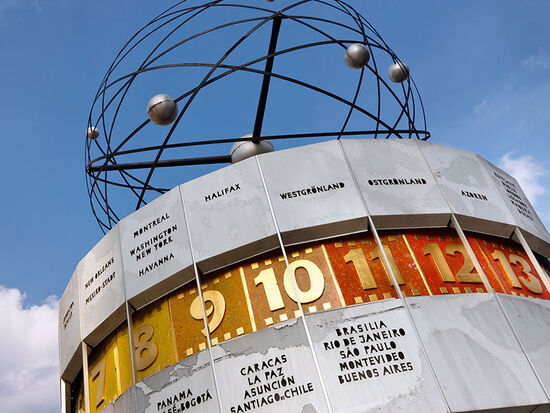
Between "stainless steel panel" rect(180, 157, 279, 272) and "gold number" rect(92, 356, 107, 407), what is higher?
"stainless steel panel" rect(180, 157, 279, 272)

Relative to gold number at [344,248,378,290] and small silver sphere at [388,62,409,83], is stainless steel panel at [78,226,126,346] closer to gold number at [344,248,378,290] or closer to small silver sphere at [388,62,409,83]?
gold number at [344,248,378,290]

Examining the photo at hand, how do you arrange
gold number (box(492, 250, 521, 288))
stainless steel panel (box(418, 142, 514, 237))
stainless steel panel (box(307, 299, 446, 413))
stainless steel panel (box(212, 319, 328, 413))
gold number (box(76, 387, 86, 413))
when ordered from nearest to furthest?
→ stainless steel panel (box(307, 299, 446, 413))
stainless steel panel (box(212, 319, 328, 413))
gold number (box(492, 250, 521, 288))
stainless steel panel (box(418, 142, 514, 237))
gold number (box(76, 387, 86, 413))

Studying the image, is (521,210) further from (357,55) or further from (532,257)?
(357,55)

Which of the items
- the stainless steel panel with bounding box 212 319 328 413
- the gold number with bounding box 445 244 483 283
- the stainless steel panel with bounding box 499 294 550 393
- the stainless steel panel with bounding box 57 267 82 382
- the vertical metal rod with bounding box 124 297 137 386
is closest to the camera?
the stainless steel panel with bounding box 212 319 328 413

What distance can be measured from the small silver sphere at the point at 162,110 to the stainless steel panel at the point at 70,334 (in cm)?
482

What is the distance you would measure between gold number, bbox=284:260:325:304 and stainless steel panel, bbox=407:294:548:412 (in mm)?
1707

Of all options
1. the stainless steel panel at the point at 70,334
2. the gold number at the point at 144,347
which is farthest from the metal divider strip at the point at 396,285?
the stainless steel panel at the point at 70,334

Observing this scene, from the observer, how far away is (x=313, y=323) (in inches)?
426

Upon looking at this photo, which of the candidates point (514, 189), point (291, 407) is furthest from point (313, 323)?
point (514, 189)

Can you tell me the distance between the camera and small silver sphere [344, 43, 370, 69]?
1355 cm

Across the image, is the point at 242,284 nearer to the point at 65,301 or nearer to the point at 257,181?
the point at 257,181

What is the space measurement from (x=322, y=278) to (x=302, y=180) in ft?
7.43

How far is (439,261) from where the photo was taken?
1209cm

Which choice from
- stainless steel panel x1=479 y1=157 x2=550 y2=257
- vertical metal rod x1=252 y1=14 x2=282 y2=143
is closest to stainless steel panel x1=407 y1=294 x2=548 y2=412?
stainless steel panel x1=479 y1=157 x2=550 y2=257
